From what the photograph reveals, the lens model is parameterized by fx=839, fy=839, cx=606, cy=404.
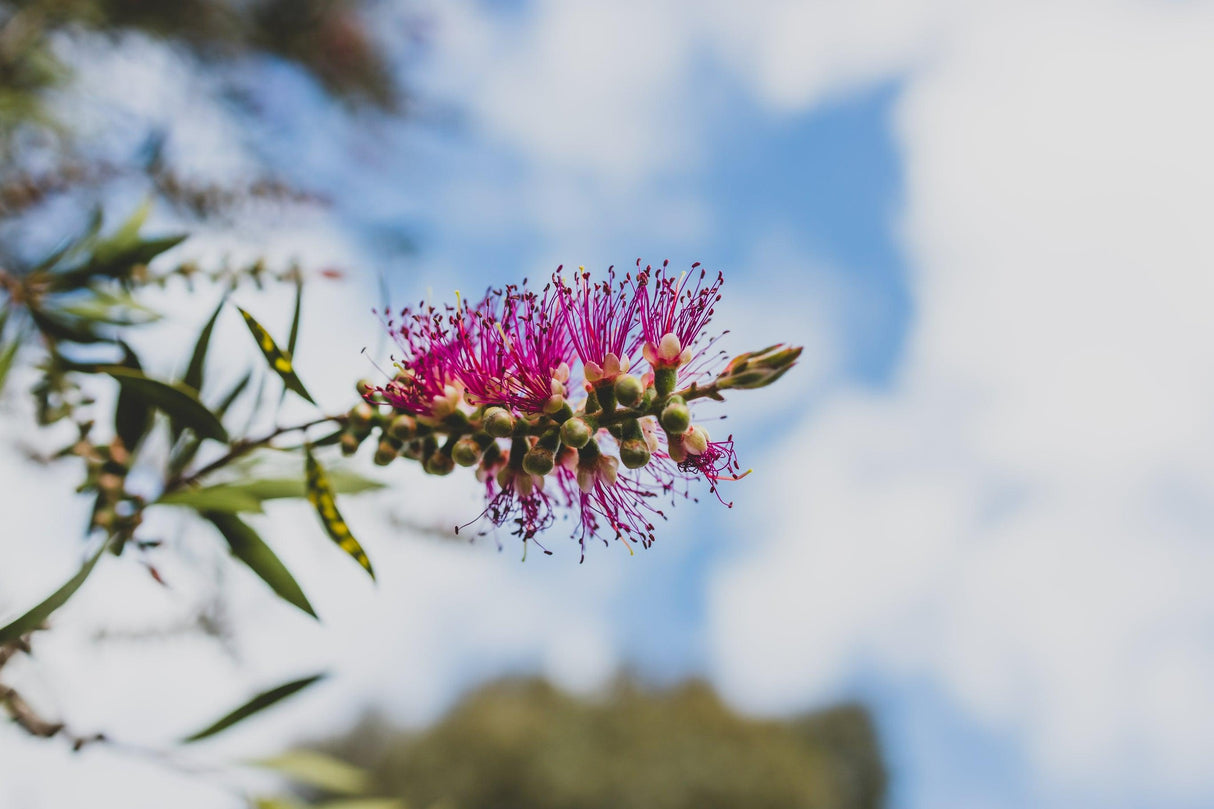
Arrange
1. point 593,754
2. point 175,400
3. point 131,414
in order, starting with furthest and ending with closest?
1. point 593,754
2. point 131,414
3. point 175,400

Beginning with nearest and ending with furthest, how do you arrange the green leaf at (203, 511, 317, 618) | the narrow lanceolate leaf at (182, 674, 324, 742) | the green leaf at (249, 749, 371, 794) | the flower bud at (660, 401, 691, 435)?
the flower bud at (660, 401, 691, 435) → the green leaf at (203, 511, 317, 618) → the narrow lanceolate leaf at (182, 674, 324, 742) → the green leaf at (249, 749, 371, 794)

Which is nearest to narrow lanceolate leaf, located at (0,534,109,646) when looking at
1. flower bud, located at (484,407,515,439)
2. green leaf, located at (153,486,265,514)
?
green leaf, located at (153,486,265,514)

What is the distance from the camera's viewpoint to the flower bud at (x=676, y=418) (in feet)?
2.76

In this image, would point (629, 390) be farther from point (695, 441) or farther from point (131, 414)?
point (131, 414)

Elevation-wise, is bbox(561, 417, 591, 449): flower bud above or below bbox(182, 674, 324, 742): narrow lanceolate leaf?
above

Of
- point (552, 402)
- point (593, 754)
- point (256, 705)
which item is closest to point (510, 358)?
point (552, 402)

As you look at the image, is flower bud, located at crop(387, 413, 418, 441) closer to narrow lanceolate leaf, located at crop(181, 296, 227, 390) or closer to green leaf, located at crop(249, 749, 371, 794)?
narrow lanceolate leaf, located at crop(181, 296, 227, 390)

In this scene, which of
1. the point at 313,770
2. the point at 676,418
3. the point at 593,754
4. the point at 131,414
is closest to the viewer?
the point at 676,418

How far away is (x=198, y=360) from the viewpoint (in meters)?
1.09

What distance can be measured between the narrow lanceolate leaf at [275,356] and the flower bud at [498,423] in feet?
0.81

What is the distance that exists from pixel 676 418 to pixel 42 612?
678mm

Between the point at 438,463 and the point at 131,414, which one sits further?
the point at 131,414

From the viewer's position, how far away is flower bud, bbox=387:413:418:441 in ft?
2.83

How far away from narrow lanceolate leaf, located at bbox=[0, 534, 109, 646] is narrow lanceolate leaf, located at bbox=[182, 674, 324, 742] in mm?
300
